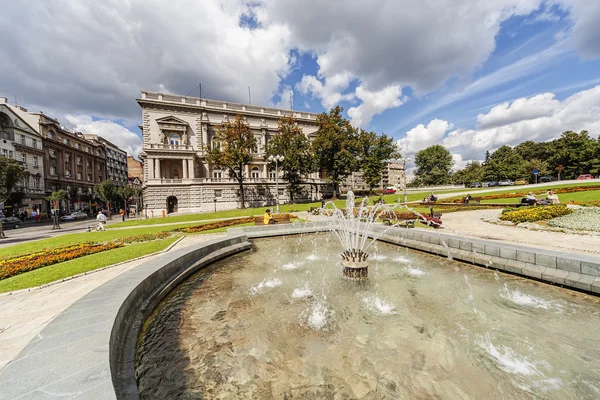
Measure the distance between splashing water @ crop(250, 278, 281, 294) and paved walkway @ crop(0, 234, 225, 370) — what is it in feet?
12.9

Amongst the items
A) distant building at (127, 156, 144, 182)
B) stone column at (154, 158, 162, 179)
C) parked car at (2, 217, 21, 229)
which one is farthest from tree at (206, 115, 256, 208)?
distant building at (127, 156, 144, 182)

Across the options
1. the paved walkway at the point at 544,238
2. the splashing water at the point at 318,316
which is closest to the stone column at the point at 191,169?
the paved walkway at the point at 544,238

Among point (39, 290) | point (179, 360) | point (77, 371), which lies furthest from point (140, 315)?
point (39, 290)

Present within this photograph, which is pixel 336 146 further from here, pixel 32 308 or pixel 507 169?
pixel 507 169

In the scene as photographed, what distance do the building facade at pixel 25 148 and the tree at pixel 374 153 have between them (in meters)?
54.3

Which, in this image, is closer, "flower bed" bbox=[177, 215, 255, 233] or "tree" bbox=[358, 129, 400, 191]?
"flower bed" bbox=[177, 215, 255, 233]

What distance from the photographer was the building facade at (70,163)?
43406mm

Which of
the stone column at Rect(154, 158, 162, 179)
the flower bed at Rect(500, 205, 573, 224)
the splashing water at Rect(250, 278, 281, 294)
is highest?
the stone column at Rect(154, 158, 162, 179)

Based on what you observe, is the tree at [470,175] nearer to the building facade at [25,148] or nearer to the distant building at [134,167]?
the building facade at [25,148]

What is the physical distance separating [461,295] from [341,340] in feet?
11.9

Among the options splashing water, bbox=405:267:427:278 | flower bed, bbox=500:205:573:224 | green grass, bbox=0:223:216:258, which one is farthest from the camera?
flower bed, bbox=500:205:573:224

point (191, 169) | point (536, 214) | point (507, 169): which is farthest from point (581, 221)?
point (507, 169)

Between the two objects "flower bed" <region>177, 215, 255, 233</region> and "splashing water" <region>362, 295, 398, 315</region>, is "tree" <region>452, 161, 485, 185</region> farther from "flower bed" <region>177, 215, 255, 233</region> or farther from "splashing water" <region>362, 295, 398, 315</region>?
"splashing water" <region>362, 295, 398, 315</region>

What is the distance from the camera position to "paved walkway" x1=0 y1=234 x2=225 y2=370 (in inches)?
146
